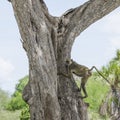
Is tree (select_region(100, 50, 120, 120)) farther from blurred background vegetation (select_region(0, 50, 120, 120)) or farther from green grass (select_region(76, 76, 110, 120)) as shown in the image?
green grass (select_region(76, 76, 110, 120))

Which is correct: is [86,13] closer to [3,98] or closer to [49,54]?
[49,54]

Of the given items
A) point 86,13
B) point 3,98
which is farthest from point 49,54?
point 3,98

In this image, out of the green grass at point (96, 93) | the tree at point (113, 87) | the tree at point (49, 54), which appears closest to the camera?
the tree at point (49, 54)

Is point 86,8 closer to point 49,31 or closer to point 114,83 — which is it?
point 49,31

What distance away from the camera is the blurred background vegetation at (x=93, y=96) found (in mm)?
14969

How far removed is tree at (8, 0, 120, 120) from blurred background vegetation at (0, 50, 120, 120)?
5.04 meters

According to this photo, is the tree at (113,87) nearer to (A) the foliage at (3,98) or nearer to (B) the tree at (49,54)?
(B) the tree at (49,54)

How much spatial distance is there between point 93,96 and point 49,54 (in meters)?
15.1

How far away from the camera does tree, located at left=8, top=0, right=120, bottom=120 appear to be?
251 inches

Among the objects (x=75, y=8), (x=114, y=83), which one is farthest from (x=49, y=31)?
(x=114, y=83)

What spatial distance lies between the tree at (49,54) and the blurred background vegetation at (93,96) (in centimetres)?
504

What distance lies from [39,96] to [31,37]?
2.69 ft

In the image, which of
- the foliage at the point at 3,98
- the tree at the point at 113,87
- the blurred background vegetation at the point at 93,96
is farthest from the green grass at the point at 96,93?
the foliage at the point at 3,98

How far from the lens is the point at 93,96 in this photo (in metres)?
21.5
